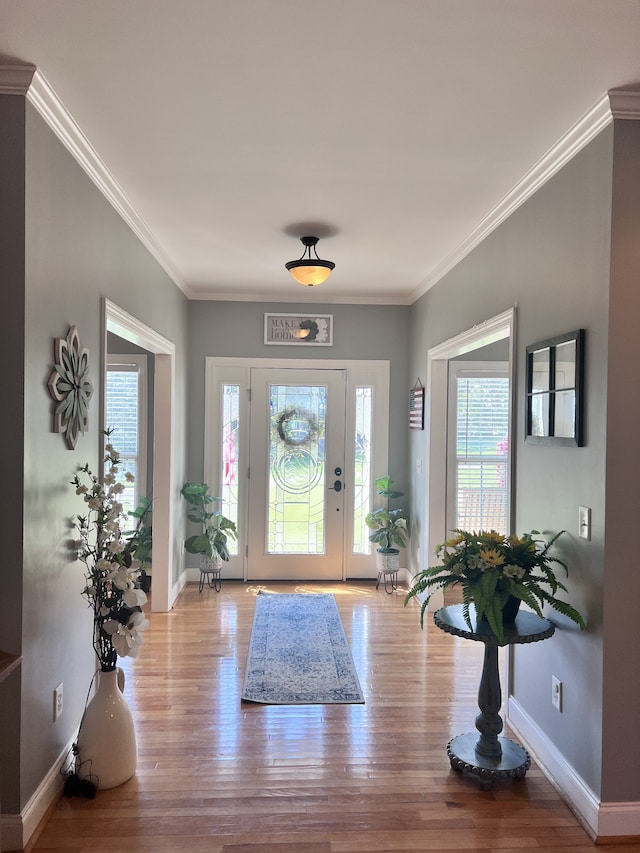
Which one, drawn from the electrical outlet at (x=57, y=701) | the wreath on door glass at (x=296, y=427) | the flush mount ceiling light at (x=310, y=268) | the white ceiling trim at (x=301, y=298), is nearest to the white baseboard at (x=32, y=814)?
the electrical outlet at (x=57, y=701)

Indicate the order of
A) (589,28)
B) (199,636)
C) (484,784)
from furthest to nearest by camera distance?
(199,636) < (484,784) < (589,28)

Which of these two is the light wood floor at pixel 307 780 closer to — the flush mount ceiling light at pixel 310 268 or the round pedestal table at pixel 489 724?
the round pedestal table at pixel 489 724

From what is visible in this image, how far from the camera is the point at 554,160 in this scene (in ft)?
8.66

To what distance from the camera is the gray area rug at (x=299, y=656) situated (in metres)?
3.40

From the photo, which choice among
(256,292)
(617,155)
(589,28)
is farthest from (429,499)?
(589,28)

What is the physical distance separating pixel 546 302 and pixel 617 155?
661 mm

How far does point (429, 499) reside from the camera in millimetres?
5047

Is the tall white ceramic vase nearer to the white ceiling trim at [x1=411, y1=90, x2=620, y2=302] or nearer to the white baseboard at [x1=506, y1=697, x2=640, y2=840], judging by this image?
the white baseboard at [x1=506, y1=697, x2=640, y2=840]

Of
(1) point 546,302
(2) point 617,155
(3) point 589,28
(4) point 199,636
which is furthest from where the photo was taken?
(4) point 199,636

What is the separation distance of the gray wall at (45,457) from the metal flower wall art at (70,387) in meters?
0.04

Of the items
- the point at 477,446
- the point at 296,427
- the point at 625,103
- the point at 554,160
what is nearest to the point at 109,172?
the point at 554,160

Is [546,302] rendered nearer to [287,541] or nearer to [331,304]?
[331,304]

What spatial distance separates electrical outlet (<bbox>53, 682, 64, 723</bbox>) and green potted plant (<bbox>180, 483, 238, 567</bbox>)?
9.22 ft

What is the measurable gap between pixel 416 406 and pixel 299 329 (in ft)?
4.22
